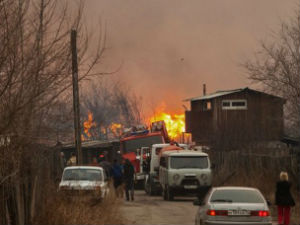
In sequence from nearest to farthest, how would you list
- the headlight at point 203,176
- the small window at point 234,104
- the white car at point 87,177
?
the white car at point 87,177 → the headlight at point 203,176 → the small window at point 234,104

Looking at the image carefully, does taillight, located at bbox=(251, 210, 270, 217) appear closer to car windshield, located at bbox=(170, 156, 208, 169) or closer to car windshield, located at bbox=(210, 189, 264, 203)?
car windshield, located at bbox=(210, 189, 264, 203)

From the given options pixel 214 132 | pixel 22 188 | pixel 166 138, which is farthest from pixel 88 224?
pixel 214 132

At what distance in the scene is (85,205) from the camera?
20922 mm

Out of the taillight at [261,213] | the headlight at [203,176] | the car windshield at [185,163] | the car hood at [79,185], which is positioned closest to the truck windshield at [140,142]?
the car windshield at [185,163]

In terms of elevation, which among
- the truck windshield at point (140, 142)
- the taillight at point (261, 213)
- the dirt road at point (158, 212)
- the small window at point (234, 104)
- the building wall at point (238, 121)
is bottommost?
the dirt road at point (158, 212)

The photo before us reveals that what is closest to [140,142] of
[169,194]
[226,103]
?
[169,194]

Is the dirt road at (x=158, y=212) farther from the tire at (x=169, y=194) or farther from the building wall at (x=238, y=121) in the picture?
the building wall at (x=238, y=121)

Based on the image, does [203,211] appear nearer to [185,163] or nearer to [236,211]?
[236,211]

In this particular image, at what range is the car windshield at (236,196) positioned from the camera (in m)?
18.1

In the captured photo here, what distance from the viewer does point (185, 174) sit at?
110 ft

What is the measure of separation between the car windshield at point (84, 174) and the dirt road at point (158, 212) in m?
1.50

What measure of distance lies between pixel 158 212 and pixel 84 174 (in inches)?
123

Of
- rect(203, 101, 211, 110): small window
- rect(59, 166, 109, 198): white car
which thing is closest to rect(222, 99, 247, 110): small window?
rect(203, 101, 211, 110): small window

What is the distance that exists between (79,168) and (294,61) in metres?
12.0
